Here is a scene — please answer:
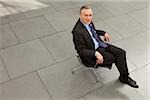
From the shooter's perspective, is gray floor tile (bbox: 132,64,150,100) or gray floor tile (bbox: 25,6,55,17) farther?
gray floor tile (bbox: 25,6,55,17)

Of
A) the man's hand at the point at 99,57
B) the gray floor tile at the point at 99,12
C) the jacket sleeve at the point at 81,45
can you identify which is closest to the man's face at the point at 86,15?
the jacket sleeve at the point at 81,45

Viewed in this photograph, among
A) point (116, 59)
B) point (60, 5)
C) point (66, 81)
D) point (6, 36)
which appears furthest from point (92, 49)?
point (60, 5)

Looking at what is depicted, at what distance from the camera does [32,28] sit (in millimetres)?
4129

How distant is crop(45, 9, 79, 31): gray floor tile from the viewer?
13.8ft

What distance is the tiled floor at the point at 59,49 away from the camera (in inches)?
120

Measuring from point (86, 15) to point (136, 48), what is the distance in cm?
133

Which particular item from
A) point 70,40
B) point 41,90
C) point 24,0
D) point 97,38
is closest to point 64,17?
point 70,40

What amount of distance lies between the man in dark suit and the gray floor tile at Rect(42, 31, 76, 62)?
638 mm

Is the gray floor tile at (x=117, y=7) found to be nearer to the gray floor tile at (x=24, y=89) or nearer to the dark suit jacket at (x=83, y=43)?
the dark suit jacket at (x=83, y=43)

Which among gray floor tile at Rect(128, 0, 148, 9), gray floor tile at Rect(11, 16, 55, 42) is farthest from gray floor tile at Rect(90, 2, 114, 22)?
gray floor tile at Rect(11, 16, 55, 42)

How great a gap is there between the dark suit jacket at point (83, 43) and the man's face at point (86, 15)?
0.23 feet

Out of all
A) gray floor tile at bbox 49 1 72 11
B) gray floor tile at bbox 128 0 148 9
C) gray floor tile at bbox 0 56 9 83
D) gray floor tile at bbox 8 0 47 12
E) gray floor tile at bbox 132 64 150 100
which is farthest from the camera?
gray floor tile at bbox 128 0 148 9

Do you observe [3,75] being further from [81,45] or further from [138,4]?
[138,4]

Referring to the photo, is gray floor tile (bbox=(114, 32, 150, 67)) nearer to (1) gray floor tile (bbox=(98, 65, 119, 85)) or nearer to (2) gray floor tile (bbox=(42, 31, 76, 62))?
(1) gray floor tile (bbox=(98, 65, 119, 85))
